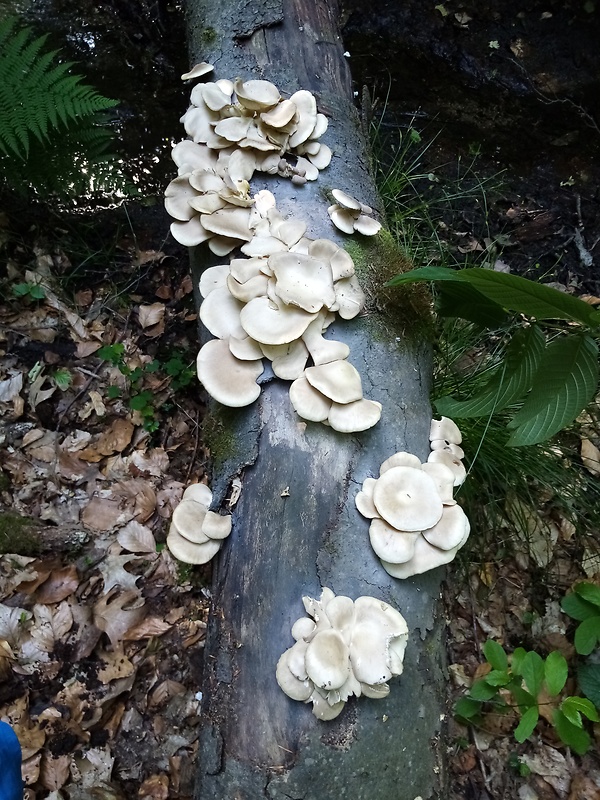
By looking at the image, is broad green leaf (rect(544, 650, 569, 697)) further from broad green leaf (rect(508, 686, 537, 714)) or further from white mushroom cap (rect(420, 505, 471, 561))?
white mushroom cap (rect(420, 505, 471, 561))

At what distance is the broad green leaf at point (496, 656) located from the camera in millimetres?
2754

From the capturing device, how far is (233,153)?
266 cm

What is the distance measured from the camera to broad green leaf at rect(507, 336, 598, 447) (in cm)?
201

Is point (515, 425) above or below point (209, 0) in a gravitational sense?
below

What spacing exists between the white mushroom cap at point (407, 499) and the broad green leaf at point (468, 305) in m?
0.85

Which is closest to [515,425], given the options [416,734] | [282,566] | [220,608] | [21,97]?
[282,566]

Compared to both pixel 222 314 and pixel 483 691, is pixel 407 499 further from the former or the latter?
pixel 483 691

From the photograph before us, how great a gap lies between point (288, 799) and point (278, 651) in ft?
1.54

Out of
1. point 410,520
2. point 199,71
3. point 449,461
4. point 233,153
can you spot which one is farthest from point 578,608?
point 199,71

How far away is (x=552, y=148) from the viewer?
16.8 feet

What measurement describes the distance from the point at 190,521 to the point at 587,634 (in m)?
2.12

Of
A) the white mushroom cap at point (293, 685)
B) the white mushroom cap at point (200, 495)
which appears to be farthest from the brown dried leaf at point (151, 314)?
the white mushroom cap at point (293, 685)

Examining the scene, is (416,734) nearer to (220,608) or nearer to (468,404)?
(220,608)

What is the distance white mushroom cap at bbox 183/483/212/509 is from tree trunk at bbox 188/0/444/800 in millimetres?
121
